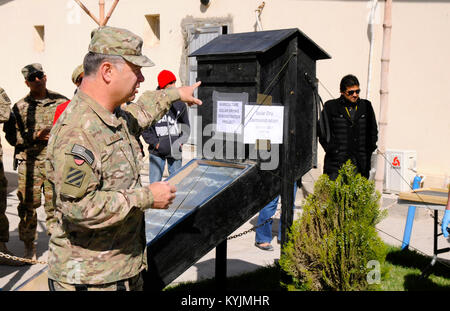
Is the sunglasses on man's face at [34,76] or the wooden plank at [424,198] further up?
the sunglasses on man's face at [34,76]

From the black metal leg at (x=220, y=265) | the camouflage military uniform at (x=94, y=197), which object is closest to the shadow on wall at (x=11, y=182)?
the black metal leg at (x=220, y=265)

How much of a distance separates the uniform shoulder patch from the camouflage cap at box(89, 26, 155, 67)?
438 millimetres

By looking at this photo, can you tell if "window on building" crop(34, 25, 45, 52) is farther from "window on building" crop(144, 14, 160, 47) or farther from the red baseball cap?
the red baseball cap

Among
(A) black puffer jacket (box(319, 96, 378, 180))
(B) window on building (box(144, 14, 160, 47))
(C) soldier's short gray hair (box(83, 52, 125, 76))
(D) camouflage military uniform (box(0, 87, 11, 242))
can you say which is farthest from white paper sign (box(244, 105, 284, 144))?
(B) window on building (box(144, 14, 160, 47))

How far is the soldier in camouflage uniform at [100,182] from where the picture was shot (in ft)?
6.75

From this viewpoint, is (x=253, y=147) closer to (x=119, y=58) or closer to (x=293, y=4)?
(x=119, y=58)

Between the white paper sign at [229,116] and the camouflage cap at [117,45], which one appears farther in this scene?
the white paper sign at [229,116]

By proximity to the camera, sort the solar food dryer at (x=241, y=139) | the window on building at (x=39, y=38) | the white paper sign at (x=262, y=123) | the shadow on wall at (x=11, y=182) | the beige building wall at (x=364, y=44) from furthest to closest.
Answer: the window on building at (x=39, y=38), the shadow on wall at (x=11, y=182), the beige building wall at (x=364, y=44), the white paper sign at (x=262, y=123), the solar food dryer at (x=241, y=139)

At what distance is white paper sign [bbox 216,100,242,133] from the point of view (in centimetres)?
336

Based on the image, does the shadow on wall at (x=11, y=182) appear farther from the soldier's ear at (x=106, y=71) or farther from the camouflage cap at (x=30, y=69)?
the soldier's ear at (x=106, y=71)

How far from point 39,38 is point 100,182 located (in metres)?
12.9

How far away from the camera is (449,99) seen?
7.72 m

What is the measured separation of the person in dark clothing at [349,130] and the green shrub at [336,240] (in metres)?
2.16

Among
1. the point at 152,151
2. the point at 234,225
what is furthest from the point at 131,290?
the point at 152,151
